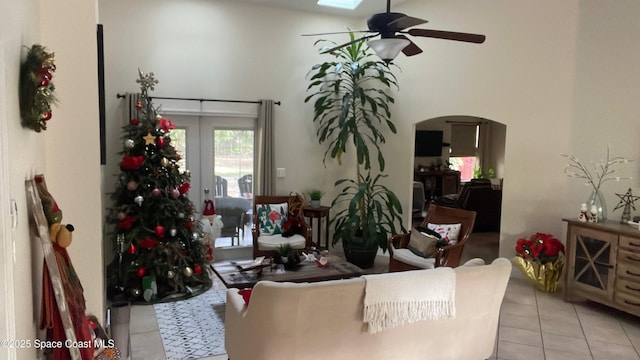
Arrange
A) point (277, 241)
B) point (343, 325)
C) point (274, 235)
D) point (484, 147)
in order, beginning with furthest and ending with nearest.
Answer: point (484, 147) → point (274, 235) → point (277, 241) → point (343, 325)

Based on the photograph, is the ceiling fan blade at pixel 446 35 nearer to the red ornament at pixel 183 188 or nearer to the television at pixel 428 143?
the red ornament at pixel 183 188

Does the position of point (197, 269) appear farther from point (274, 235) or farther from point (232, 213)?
point (232, 213)

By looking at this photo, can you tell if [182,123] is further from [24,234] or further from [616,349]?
[616,349]

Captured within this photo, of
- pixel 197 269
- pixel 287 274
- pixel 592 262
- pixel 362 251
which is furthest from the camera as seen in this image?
pixel 362 251

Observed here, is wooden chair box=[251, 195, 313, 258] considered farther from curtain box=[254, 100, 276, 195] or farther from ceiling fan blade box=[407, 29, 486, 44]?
ceiling fan blade box=[407, 29, 486, 44]

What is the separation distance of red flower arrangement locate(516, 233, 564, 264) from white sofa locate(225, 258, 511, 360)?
2.15 m

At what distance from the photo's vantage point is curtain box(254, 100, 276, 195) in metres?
6.14

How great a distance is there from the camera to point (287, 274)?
423cm

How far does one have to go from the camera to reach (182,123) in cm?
588

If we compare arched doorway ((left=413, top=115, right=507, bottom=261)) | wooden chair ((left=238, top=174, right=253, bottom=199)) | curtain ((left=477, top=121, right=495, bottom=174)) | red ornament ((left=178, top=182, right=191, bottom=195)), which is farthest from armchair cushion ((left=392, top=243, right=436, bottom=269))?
curtain ((left=477, top=121, right=495, bottom=174))

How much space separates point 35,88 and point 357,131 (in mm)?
4501

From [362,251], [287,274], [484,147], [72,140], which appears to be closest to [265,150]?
[362,251]

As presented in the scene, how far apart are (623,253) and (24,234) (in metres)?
4.74

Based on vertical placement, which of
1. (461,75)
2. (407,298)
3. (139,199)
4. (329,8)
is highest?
(329,8)
